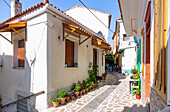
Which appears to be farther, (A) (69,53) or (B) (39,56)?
(A) (69,53)

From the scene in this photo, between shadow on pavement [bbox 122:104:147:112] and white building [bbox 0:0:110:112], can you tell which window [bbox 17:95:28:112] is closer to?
white building [bbox 0:0:110:112]

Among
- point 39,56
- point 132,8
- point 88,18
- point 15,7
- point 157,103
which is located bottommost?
point 157,103

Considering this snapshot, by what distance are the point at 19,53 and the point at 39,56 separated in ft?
7.51

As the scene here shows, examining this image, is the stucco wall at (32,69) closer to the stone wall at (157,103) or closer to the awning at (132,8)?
the awning at (132,8)

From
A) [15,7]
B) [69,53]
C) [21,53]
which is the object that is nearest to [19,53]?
[21,53]

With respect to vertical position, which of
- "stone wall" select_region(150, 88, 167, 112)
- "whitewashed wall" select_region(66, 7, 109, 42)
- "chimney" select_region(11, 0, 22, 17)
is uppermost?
"whitewashed wall" select_region(66, 7, 109, 42)

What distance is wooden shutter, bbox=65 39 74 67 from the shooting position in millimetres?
6943

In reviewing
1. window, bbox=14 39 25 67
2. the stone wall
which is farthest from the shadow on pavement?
window, bbox=14 39 25 67

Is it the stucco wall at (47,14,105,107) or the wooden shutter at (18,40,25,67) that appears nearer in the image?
the stucco wall at (47,14,105,107)

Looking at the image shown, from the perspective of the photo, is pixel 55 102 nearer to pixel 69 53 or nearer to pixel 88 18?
pixel 69 53

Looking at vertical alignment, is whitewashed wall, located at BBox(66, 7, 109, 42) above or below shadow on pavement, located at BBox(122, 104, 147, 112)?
above

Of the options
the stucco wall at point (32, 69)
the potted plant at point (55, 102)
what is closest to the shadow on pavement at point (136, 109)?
the potted plant at point (55, 102)

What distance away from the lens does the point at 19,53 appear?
677 cm

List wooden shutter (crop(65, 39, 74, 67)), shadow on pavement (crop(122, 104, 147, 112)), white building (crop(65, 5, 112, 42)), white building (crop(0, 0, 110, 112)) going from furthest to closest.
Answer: white building (crop(65, 5, 112, 42)) < wooden shutter (crop(65, 39, 74, 67)) < white building (crop(0, 0, 110, 112)) < shadow on pavement (crop(122, 104, 147, 112))
